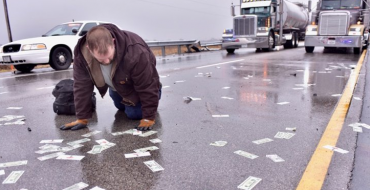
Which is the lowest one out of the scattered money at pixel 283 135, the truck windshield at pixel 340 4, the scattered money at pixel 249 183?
the scattered money at pixel 249 183

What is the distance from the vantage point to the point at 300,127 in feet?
11.5

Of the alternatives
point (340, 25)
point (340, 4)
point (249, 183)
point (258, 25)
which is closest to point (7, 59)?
point (249, 183)

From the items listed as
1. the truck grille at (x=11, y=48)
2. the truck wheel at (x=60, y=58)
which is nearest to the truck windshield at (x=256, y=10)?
the truck wheel at (x=60, y=58)

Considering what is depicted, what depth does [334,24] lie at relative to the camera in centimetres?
1475

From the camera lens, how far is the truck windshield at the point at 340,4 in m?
15.1

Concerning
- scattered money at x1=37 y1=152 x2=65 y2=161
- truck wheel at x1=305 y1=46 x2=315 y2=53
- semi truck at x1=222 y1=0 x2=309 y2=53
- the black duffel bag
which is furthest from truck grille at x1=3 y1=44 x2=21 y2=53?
truck wheel at x1=305 y1=46 x2=315 y2=53

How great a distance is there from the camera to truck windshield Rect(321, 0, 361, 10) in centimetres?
1511

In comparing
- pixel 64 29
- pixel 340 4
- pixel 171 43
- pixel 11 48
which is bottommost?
pixel 171 43

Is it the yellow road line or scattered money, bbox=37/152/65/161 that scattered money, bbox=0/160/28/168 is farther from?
the yellow road line

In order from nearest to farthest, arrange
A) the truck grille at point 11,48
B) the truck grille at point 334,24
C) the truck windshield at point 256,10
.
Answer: the truck grille at point 11,48 < the truck grille at point 334,24 < the truck windshield at point 256,10

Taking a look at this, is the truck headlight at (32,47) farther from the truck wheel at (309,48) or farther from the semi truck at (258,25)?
the truck wheel at (309,48)

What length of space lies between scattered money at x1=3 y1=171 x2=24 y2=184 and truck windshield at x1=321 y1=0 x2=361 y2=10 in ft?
53.8

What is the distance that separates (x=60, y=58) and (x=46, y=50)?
1.96ft

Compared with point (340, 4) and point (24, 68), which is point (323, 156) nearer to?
point (24, 68)
